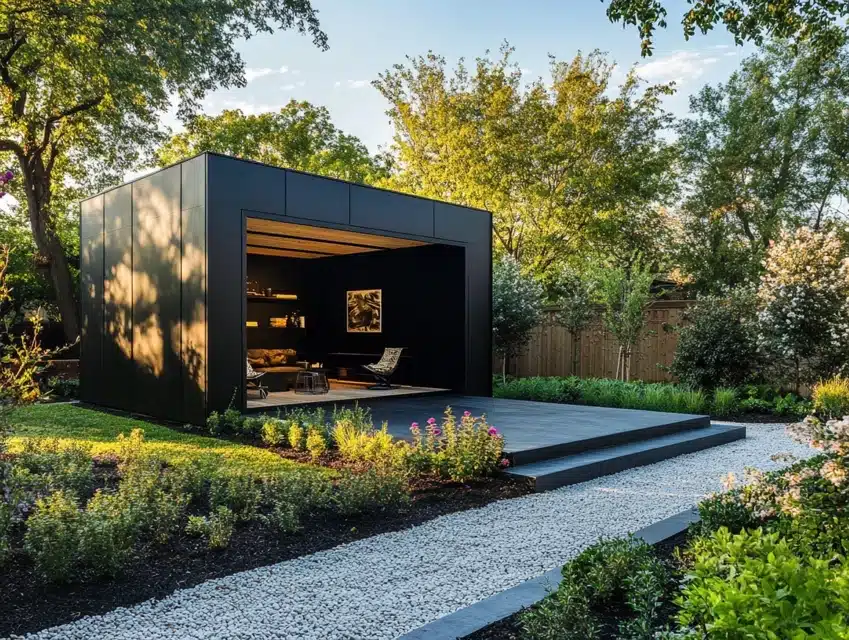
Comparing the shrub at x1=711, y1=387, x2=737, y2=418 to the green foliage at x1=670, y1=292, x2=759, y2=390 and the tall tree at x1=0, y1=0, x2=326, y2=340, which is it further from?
the tall tree at x1=0, y1=0, x2=326, y2=340

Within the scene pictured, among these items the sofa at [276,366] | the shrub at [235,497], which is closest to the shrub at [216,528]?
the shrub at [235,497]

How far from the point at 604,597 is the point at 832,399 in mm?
8099

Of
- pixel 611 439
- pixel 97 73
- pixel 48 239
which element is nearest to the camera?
pixel 611 439

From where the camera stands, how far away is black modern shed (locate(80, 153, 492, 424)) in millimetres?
8562

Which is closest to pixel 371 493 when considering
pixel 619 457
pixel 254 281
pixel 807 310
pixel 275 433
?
pixel 275 433

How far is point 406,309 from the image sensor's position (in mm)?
13344

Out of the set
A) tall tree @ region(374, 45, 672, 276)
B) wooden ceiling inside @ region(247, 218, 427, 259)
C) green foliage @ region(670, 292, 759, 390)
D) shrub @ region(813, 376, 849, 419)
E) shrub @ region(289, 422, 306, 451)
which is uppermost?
tall tree @ region(374, 45, 672, 276)

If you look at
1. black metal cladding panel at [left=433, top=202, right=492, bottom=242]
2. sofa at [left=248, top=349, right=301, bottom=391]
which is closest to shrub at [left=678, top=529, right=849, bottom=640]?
black metal cladding panel at [left=433, top=202, right=492, bottom=242]

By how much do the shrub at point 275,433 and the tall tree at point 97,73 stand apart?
6589 mm

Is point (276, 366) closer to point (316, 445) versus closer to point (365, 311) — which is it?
point (365, 311)

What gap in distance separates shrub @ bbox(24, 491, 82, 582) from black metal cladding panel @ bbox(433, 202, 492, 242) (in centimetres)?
851

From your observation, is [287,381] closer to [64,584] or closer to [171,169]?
[171,169]

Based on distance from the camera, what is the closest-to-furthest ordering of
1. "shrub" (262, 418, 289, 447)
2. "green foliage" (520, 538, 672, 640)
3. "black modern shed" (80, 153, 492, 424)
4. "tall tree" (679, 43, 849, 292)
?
"green foliage" (520, 538, 672, 640) < "shrub" (262, 418, 289, 447) < "black modern shed" (80, 153, 492, 424) < "tall tree" (679, 43, 849, 292)

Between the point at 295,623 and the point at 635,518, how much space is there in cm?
289
